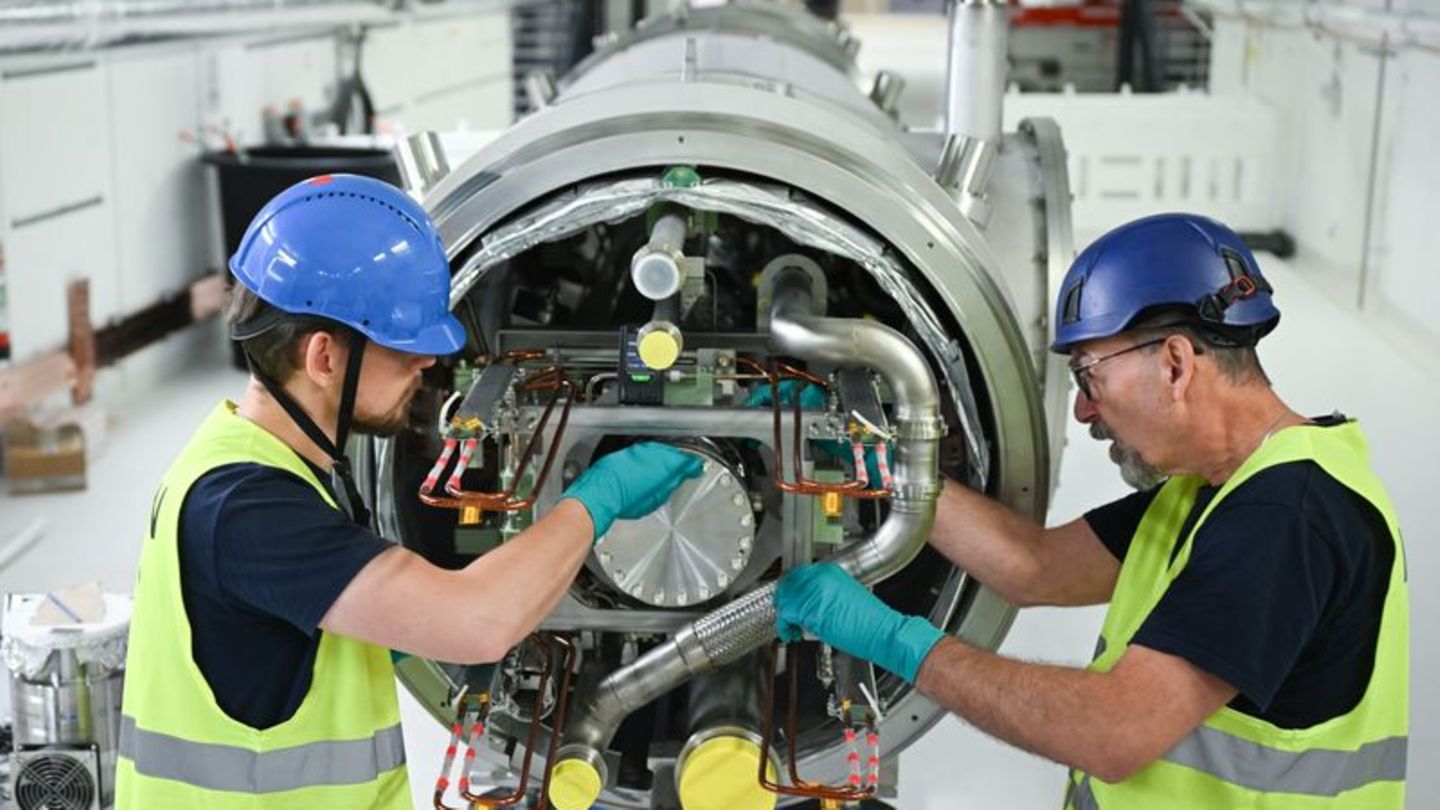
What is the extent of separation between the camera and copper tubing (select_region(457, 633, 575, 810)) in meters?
1.80

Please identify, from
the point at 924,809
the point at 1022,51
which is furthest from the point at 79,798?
the point at 1022,51

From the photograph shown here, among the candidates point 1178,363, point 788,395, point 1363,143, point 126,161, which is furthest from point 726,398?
point 1363,143

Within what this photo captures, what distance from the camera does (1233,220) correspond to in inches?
326

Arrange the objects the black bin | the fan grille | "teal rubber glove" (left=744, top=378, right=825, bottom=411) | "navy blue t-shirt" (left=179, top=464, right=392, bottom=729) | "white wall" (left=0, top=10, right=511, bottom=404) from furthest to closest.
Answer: the black bin, "white wall" (left=0, top=10, right=511, bottom=404), the fan grille, "teal rubber glove" (left=744, top=378, right=825, bottom=411), "navy blue t-shirt" (left=179, top=464, right=392, bottom=729)

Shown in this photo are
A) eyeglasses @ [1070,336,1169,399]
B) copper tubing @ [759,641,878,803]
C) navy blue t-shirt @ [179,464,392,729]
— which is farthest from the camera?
copper tubing @ [759,641,878,803]

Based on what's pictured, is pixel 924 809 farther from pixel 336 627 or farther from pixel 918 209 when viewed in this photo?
pixel 336 627

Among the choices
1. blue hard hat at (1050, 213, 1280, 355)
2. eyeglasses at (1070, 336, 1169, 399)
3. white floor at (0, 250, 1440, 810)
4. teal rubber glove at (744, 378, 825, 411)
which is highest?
blue hard hat at (1050, 213, 1280, 355)

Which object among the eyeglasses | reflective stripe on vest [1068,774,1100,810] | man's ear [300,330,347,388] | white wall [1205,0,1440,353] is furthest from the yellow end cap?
white wall [1205,0,1440,353]

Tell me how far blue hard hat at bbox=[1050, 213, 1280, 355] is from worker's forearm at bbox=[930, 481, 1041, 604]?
315mm

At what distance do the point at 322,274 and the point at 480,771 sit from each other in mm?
996

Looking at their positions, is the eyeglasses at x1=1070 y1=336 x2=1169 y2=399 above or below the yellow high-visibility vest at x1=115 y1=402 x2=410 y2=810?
above

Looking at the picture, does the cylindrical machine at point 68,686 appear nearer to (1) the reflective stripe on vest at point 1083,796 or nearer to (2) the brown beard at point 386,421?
(2) the brown beard at point 386,421

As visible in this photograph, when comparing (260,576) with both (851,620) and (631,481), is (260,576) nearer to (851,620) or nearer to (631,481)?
(631,481)

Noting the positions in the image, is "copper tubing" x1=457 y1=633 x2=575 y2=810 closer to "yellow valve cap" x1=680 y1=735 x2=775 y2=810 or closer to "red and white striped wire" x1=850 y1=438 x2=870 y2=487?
"yellow valve cap" x1=680 y1=735 x2=775 y2=810
